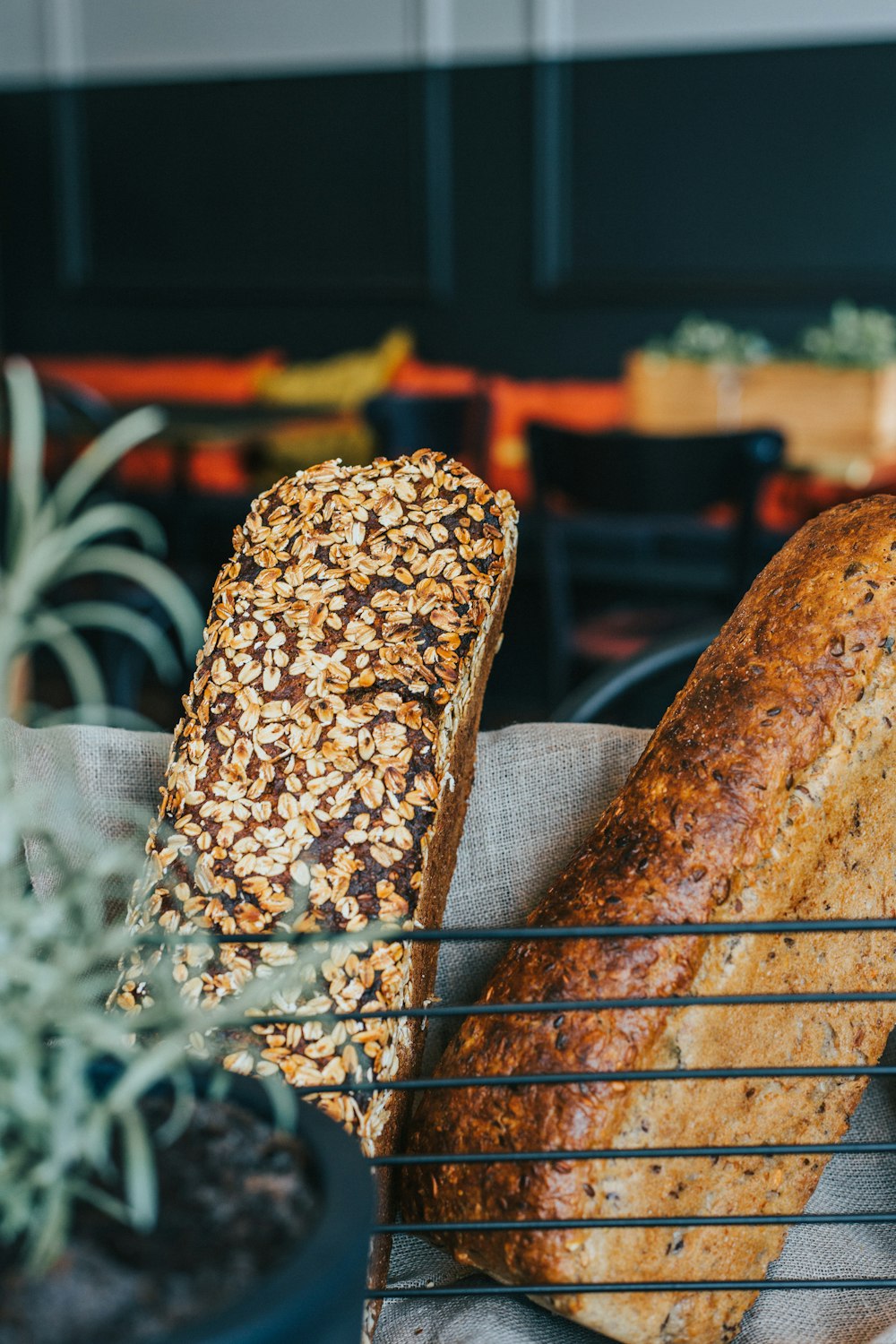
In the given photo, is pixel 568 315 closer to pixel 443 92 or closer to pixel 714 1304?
pixel 443 92

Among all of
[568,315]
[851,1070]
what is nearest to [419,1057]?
[851,1070]

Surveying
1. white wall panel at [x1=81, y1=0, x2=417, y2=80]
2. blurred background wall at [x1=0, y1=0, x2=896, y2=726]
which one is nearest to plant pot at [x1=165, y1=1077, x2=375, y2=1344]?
blurred background wall at [x1=0, y1=0, x2=896, y2=726]

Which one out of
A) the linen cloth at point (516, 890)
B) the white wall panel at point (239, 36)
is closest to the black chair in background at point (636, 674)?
the linen cloth at point (516, 890)

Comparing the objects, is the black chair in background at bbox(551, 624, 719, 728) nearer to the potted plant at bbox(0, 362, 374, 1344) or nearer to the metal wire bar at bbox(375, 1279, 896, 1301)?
the metal wire bar at bbox(375, 1279, 896, 1301)

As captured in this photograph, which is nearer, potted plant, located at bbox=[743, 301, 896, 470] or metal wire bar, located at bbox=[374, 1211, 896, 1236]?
metal wire bar, located at bbox=[374, 1211, 896, 1236]

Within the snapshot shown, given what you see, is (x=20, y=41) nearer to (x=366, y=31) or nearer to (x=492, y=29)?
(x=366, y=31)

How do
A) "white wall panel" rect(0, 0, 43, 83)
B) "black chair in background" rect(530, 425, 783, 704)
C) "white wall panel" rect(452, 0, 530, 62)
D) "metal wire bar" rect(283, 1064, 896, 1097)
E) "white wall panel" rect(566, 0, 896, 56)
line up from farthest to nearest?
"white wall panel" rect(0, 0, 43, 83) < "white wall panel" rect(452, 0, 530, 62) < "white wall panel" rect(566, 0, 896, 56) < "black chair in background" rect(530, 425, 783, 704) < "metal wire bar" rect(283, 1064, 896, 1097)

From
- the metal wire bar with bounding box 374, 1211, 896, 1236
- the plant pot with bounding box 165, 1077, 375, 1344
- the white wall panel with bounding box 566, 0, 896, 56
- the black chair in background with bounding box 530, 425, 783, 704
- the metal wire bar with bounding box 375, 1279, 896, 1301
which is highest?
the white wall panel with bounding box 566, 0, 896, 56

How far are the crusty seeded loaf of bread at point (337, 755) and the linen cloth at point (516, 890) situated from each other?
1.8 inches

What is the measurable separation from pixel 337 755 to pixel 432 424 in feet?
8.34

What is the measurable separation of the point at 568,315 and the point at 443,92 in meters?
0.90

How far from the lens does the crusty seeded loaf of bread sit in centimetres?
69

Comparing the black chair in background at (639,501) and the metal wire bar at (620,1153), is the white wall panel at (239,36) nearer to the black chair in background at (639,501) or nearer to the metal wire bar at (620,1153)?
the black chair in background at (639,501)

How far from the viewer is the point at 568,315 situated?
491 centimetres
